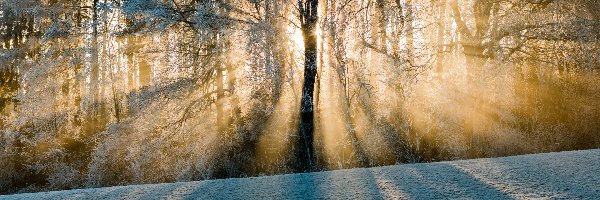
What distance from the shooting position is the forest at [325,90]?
11867 millimetres

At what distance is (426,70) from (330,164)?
3.63 meters

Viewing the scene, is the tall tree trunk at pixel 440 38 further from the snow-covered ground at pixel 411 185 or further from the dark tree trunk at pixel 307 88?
the snow-covered ground at pixel 411 185

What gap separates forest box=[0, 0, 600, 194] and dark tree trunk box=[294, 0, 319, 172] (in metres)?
0.03

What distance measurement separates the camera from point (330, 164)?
12.2 metres

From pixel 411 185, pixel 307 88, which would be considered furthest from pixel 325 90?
pixel 411 185

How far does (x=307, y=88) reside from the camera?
40.0 ft

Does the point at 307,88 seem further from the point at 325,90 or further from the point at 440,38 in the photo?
the point at 440,38

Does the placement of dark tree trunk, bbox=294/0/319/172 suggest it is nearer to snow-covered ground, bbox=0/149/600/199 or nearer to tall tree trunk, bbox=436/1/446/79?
tall tree trunk, bbox=436/1/446/79

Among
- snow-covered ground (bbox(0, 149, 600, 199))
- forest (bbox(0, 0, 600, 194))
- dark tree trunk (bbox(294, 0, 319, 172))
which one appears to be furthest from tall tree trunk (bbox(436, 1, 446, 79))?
snow-covered ground (bbox(0, 149, 600, 199))

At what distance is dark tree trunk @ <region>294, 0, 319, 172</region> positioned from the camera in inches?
456

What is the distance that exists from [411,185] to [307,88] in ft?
27.3

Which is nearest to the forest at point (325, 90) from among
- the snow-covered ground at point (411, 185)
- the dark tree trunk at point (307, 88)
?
the dark tree trunk at point (307, 88)

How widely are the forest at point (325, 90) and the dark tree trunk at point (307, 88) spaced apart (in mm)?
28

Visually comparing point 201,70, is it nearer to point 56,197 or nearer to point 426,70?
point 426,70
